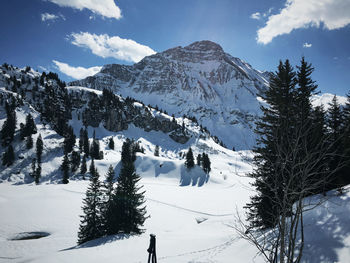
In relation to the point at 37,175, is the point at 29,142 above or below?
above

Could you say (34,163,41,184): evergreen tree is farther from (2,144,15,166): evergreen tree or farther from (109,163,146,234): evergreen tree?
(109,163,146,234): evergreen tree

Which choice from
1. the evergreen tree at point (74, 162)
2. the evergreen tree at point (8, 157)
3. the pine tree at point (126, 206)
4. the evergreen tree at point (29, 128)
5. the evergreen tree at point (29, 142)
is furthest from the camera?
the evergreen tree at point (29, 128)

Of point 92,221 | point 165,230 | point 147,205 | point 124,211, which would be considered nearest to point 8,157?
point 147,205

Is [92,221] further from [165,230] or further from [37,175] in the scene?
[37,175]

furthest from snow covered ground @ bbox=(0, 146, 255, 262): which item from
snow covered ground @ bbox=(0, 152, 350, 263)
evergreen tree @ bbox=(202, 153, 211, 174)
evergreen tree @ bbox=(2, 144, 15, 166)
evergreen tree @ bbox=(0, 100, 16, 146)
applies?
evergreen tree @ bbox=(0, 100, 16, 146)

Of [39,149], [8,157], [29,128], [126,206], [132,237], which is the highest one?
[29,128]

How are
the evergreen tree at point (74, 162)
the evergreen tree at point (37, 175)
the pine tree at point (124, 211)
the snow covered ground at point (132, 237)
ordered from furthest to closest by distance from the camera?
1. the evergreen tree at point (74, 162)
2. the evergreen tree at point (37, 175)
3. the pine tree at point (124, 211)
4. the snow covered ground at point (132, 237)

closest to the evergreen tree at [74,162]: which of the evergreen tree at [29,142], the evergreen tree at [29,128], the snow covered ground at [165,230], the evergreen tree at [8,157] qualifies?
the evergreen tree at [29,142]

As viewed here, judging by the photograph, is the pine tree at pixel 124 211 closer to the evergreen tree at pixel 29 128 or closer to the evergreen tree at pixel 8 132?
the evergreen tree at pixel 8 132

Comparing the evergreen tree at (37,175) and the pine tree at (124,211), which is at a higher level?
the pine tree at (124,211)

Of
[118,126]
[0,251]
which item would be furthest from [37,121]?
[0,251]

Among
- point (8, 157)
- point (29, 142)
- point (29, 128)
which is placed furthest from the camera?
point (29, 128)

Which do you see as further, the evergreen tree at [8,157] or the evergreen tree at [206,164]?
the evergreen tree at [206,164]

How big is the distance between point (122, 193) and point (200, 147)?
329 ft
